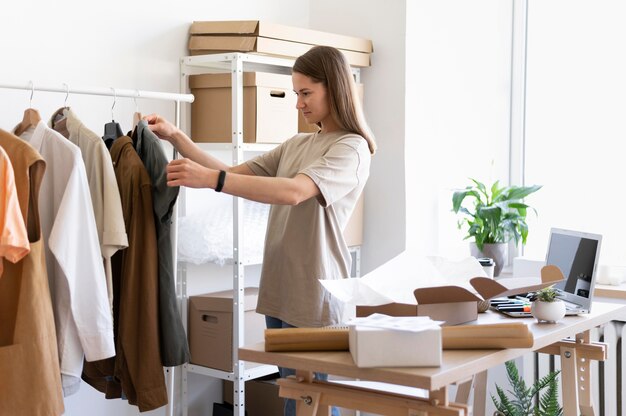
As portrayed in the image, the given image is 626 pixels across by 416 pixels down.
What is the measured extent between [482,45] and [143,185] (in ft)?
6.27

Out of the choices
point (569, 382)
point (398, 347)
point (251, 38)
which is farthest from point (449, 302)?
point (251, 38)

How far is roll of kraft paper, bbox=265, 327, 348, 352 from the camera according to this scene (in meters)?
1.79

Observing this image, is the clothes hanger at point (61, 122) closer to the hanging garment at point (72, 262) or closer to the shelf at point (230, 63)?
the hanging garment at point (72, 262)

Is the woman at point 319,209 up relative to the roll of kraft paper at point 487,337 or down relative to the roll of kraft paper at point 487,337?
up

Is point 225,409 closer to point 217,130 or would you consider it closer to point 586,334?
point 217,130

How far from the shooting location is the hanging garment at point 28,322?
2.01 metres

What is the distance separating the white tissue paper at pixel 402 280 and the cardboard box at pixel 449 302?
25mm

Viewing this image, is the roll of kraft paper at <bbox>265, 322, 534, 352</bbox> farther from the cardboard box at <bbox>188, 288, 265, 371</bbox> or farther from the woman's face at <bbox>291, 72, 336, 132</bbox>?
the cardboard box at <bbox>188, 288, 265, 371</bbox>

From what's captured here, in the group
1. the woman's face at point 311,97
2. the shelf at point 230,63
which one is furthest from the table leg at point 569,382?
the shelf at point 230,63

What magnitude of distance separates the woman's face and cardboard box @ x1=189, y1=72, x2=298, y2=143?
24.5 inches

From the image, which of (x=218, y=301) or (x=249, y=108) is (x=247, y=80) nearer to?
(x=249, y=108)

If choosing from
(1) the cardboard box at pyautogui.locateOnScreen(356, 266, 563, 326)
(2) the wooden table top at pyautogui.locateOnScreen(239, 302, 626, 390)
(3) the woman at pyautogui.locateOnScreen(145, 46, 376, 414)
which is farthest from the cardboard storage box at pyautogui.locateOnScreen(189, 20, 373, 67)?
(2) the wooden table top at pyautogui.locateOnScreen(239, 302, 626, 390)

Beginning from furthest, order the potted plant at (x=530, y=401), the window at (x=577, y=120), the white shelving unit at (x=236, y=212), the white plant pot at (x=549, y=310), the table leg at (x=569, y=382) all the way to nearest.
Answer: the window at (x=577, y=120) → the white shelving unit at (x=236, y=212) → the potted plant at (x=530, y=401) → the table leg at (x=569, y=382) → the white plant pot at (x=549, y=310)

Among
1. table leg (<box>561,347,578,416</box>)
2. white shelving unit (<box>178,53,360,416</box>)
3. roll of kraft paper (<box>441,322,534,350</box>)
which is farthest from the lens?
white shelving unit (<box>178,53,360,416</box>)
